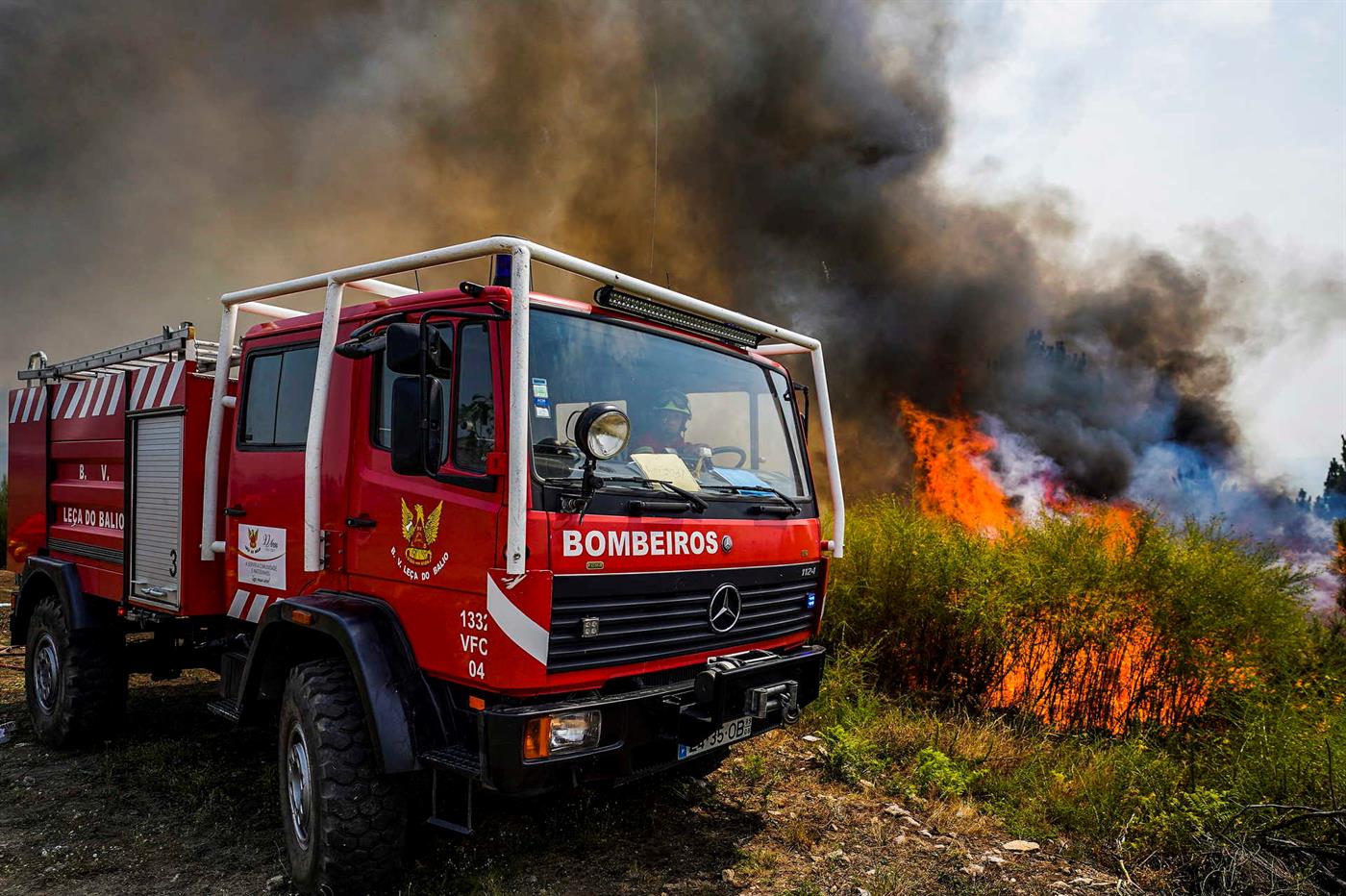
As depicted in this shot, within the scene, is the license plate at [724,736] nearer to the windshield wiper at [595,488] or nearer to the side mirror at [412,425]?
the windshield wiper at [595,488]

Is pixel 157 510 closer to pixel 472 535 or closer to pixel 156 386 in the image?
pixel 156 386

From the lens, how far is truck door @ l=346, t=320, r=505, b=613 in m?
→ 3.17

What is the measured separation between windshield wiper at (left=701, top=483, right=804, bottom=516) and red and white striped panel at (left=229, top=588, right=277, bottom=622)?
2.35 m

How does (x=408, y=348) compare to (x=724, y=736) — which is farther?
(x=724, y=736)

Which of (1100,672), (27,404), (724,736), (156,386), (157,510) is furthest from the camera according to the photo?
(27,404)

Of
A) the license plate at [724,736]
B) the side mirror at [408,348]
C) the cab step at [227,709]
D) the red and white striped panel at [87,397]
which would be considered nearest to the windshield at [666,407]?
the side mirror at [408,348]

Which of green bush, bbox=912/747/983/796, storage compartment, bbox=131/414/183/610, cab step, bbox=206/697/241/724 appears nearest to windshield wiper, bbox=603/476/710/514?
cab step, bbox=206/697/241/724

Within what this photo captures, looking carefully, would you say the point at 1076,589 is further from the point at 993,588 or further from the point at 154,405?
the point at 154,405

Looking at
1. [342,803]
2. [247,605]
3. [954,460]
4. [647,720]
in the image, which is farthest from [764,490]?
[954,460]

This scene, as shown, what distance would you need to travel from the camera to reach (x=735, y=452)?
427 centimetres

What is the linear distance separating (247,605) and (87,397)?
7.89ft

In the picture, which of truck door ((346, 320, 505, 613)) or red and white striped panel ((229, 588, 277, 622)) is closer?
truck door ((346, 320, 505, 613))

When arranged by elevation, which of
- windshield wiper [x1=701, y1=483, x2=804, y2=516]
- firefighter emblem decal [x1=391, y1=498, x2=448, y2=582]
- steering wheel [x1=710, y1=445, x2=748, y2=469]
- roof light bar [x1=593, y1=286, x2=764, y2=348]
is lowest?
firefighter emblem decal [x1=391, y1=498, x2=448, y2=582]

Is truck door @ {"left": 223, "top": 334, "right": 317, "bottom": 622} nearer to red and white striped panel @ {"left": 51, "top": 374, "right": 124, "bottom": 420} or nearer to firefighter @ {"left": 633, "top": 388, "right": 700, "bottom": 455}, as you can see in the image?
red and white striped panel @ {"left": 51, "top": 374, "right": 124, "bottom": 420}
